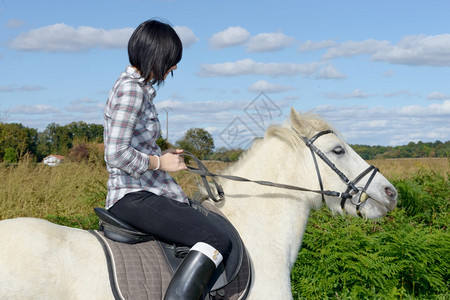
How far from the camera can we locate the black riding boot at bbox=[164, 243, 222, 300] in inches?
108

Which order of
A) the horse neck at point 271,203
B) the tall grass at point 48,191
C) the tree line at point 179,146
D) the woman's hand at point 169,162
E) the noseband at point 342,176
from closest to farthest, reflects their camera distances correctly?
the woman's hand at point 169,162
the horse neck at point 271,203
the noseband at point 342,176
the tree line at point 179,146
the tall grass at point 48,191

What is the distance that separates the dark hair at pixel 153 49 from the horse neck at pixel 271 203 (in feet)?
3.53

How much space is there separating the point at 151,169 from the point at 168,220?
372 millimetres

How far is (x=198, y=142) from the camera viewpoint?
6059 millimetres

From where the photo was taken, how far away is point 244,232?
3309mm

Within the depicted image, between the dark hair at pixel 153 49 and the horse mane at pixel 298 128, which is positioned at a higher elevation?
the dark hair at pixel 153 49

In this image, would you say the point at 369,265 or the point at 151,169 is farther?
the point at 369,265

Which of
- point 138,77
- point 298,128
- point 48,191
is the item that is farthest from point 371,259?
point 48,191

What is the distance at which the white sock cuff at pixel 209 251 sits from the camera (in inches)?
111

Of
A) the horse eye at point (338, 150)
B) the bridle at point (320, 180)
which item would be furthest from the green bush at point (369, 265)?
the horse eye at point (338, 150)

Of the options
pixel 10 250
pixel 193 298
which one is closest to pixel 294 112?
pixel 193 298

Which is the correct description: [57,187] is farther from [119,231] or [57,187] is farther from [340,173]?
[340,173]

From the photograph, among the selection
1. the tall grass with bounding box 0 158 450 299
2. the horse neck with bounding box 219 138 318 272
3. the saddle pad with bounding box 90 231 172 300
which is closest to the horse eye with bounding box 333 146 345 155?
the horse neck with bounding box 219 138 318 272

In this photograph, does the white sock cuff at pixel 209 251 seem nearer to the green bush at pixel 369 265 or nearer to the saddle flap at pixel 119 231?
the saddle flap at pixel 119 231
